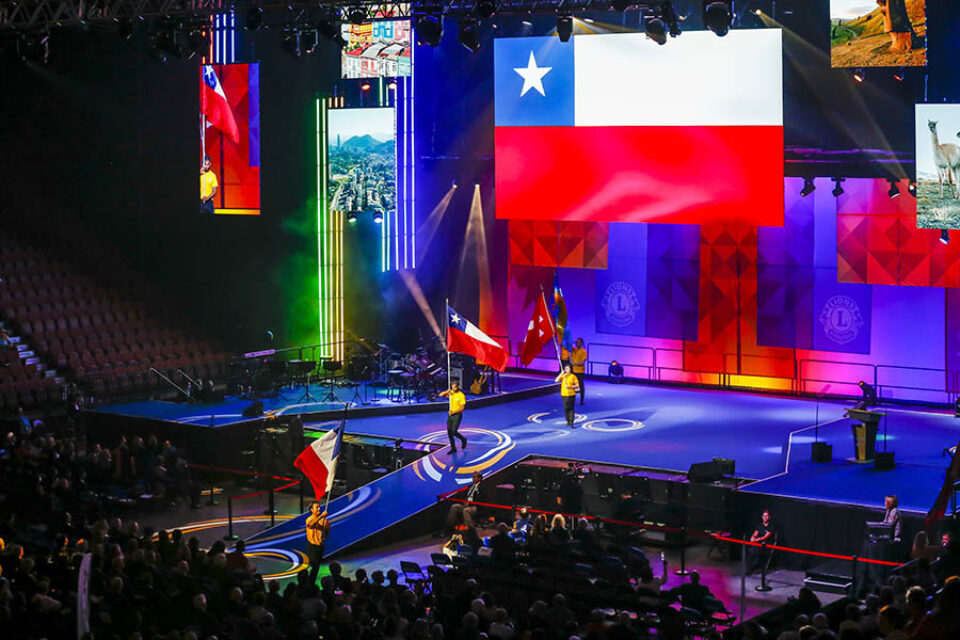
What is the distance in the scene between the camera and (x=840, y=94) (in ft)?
83.0

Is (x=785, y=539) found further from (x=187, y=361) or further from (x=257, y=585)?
(x=187, y=361)

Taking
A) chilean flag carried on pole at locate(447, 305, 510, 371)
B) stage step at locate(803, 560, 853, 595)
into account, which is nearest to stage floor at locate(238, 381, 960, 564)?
stage step at locate(803, 560, 853, 595)

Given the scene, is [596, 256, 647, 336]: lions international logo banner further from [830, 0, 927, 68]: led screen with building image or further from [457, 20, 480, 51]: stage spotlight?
[457, 20, 480, 51]: stage spotlight

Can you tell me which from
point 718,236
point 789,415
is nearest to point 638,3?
point 718,236

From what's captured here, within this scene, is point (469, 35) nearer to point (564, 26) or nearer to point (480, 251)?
point (564, 26)

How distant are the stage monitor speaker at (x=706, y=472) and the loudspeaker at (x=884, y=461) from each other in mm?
2764

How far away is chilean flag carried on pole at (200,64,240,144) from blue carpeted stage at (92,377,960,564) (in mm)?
6990

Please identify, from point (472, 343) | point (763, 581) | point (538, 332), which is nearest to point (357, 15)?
point (472, 343)

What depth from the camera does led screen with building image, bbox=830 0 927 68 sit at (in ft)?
78.3

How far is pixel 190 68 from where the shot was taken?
1206 inches

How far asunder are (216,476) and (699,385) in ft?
36.8

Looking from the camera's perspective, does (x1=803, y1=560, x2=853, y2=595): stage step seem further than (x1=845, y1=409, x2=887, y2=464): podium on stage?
No

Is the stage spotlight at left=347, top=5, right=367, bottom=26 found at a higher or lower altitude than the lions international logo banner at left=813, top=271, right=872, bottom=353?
higher

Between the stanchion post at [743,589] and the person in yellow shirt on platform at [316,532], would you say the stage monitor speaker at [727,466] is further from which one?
the person in yellow shirt on platform at [316,532]
